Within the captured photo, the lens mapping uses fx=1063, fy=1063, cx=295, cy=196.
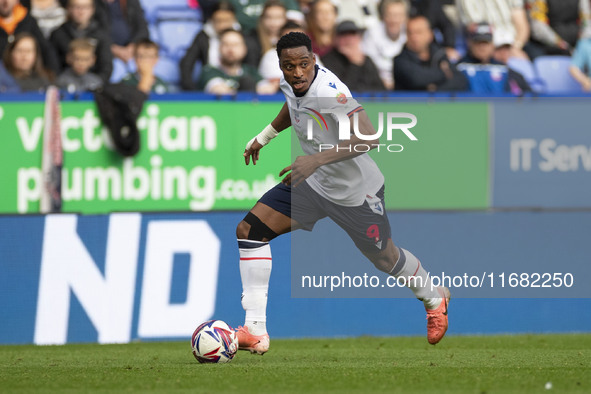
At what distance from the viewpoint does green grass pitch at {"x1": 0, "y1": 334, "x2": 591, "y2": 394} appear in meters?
6.07

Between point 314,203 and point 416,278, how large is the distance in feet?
3.30

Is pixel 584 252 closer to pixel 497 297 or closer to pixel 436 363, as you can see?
pixel 497 297

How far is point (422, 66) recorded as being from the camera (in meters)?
12.5

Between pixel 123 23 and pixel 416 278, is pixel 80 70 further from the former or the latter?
pixel 416 278

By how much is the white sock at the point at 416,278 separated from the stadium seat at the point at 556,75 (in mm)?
6174

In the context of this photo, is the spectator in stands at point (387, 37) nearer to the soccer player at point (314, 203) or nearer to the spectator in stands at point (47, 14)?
the spectator in stands at point (47, 14)

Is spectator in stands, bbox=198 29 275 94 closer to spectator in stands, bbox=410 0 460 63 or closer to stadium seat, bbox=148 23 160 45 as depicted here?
stadium seat, bbox=148 23 160 45

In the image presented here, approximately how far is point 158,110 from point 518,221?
154 inches

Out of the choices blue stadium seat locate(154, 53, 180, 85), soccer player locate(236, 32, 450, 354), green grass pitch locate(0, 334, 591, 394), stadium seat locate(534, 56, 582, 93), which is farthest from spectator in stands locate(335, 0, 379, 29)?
soccer player locate(236, 32, 450, 354)

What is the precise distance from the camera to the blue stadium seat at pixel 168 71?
42.0ft

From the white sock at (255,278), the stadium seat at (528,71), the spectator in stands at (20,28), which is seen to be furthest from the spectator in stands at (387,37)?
the white sock at (255,278)

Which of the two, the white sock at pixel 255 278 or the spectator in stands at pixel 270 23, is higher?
the spectator in stands at pixel 270 23

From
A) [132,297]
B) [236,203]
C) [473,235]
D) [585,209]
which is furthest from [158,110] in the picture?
[585,209]

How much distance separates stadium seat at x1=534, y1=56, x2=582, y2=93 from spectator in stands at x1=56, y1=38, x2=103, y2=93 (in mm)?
5747
